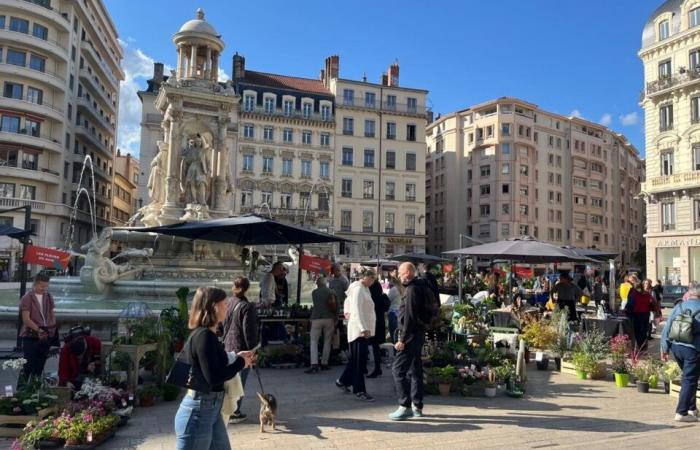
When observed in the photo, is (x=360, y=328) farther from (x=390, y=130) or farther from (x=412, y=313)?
(x=390, y=130)

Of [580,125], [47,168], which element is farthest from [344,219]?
[580,125]

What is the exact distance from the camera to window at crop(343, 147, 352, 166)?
5828 cm

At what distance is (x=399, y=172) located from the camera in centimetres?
6003

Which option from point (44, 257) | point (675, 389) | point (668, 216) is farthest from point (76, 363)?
point (668, 216)

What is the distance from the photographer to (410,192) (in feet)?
198

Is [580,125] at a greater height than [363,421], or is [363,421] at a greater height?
[580,125]

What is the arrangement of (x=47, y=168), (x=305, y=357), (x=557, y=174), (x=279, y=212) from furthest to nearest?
(x=557, y=174) → (x=279, y=212) → (x=47, y=168) → (x=305, y=357)

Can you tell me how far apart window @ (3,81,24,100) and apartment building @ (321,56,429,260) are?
28642 millimetres

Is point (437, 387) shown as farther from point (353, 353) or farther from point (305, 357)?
point (305, 357)

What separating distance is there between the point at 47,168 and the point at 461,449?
158ft

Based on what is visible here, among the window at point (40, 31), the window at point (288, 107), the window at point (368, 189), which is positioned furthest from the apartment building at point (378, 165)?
the window at point (40, 31)

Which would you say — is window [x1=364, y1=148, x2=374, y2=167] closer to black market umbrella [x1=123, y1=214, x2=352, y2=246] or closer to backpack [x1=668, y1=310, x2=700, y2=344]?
black market umbrella [x1=123, y1=214, x2=352, y2=246]

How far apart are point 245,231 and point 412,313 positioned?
6063mm

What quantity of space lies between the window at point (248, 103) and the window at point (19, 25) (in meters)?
19.2
